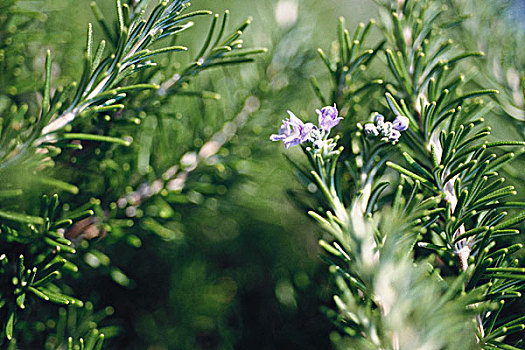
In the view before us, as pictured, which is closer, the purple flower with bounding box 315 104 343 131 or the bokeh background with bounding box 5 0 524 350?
the purple flower with bounding box 315 104 343 131

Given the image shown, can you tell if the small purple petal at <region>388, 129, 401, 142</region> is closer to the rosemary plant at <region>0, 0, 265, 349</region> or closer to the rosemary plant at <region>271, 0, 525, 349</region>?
the rosemary plant at <region>271, 0, 525, 349</region>

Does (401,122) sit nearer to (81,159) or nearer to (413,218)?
(413,218)

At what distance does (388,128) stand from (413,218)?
0.08m

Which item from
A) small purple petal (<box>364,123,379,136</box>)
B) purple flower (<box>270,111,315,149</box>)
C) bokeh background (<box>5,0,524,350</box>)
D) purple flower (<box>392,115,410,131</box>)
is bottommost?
bokeh background (<box>5,0,524,350</box>)

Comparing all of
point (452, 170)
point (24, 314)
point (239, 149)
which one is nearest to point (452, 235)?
point (452, 170)

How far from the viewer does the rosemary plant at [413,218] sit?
0.29 meters

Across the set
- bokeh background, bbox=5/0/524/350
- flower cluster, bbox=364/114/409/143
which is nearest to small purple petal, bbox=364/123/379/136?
flower cluster, bbox=364/114/409/143

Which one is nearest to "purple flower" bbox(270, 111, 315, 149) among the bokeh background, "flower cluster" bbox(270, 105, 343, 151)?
"flower cluster" bbox(270, 105, 343, 151)

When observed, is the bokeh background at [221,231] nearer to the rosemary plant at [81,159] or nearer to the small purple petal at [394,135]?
the rosemary plant at [81,159]

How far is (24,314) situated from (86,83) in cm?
24

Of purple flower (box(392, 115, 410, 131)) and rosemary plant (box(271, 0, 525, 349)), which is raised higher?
purple flower (box(392, 115, 410, 131))

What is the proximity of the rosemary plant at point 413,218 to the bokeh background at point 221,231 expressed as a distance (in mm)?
96

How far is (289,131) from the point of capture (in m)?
0.36

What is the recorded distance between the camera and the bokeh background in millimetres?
501
